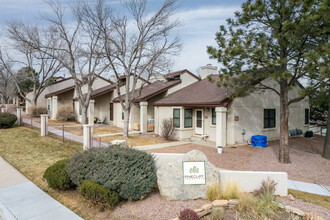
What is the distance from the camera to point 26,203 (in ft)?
18.4

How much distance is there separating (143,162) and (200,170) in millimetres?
1533

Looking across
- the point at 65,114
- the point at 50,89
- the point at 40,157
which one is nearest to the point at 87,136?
the point at 40,157

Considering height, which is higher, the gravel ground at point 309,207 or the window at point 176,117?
the window at point 176,117

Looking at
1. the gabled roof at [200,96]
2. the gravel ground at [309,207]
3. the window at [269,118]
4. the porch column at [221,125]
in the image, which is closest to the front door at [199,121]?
the gabled roof at [200,96]

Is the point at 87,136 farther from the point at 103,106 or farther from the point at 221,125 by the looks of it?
the point at 103,106

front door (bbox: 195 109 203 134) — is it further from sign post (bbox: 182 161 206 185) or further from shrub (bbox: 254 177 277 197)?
sign post (bbox: 182 161 206 185)

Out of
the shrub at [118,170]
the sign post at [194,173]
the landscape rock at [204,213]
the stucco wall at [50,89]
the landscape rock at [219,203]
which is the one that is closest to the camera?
the landscape rock at [204,213]

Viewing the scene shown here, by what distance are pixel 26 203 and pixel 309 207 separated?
7014 mm

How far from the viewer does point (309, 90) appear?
9578 millimetres

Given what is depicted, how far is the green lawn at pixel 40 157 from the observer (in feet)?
18.2

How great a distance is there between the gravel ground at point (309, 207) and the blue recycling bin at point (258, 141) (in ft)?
28.5

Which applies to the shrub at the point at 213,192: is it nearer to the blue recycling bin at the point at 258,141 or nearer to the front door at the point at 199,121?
the blue recycling bin at the point at 258,141

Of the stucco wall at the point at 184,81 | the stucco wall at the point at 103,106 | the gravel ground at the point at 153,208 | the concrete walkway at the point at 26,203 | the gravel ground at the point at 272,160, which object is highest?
the stucco wall at the point at 184,81

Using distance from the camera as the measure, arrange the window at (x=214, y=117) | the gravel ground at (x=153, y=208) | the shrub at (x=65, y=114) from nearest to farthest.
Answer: the gravel ground at (x=153, y=208) < the window at (x=214, y=117) < the shrub at (x=65, y=114)
